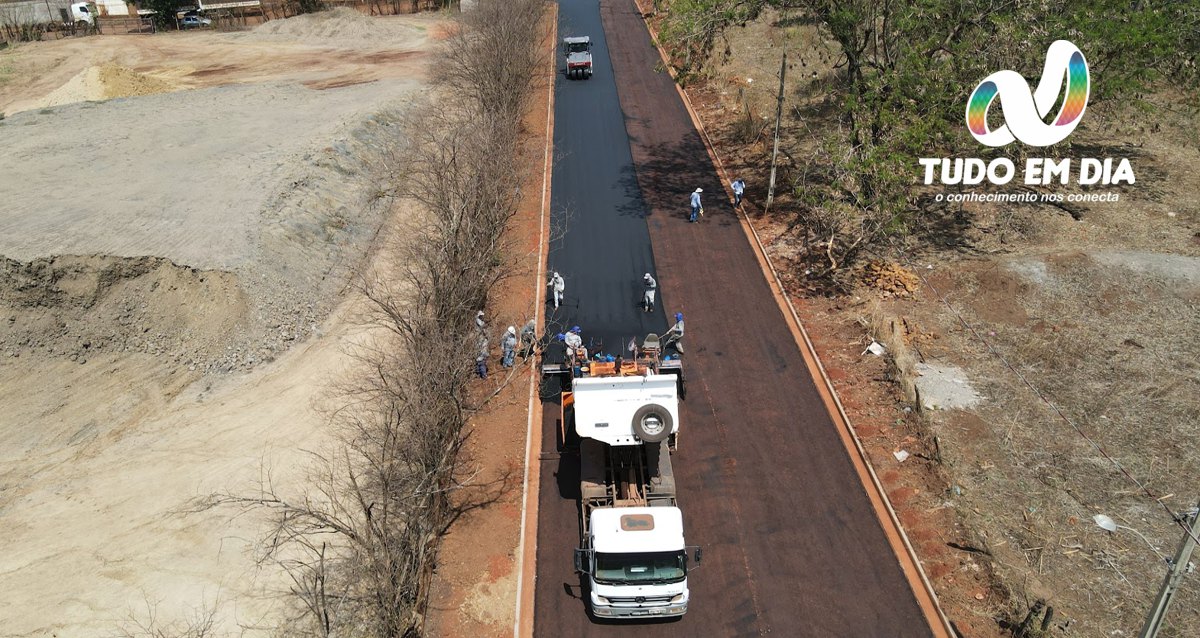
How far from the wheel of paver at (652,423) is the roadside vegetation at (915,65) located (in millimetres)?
13705

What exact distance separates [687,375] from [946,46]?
59.8 feet

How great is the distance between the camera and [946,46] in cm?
2961

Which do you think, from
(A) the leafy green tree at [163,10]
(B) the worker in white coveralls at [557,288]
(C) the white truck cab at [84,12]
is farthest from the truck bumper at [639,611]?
(C) the white truck cab at [84,12]

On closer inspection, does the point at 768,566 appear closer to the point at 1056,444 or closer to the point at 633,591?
the point at 633,591

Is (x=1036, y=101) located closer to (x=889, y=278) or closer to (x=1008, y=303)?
(x=1008, y=303)

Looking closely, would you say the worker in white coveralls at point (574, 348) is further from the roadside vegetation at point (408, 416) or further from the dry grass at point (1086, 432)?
the dry grass at point (1086, 432)

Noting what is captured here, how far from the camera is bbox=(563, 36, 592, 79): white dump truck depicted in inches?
1812

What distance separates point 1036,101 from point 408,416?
2721 cm

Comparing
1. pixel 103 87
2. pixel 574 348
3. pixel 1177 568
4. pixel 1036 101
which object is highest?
pixel 103 87

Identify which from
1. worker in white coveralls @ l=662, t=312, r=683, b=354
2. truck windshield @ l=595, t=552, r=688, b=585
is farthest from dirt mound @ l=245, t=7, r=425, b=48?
truck windshield @ l=595, t=552, r=688, b=585

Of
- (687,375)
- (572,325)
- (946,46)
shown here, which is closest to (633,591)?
(687,375)

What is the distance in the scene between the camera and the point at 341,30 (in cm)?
6231

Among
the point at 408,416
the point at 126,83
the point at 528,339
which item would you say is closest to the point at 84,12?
the point at 126,83

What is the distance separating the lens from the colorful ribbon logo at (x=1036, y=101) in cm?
2838
